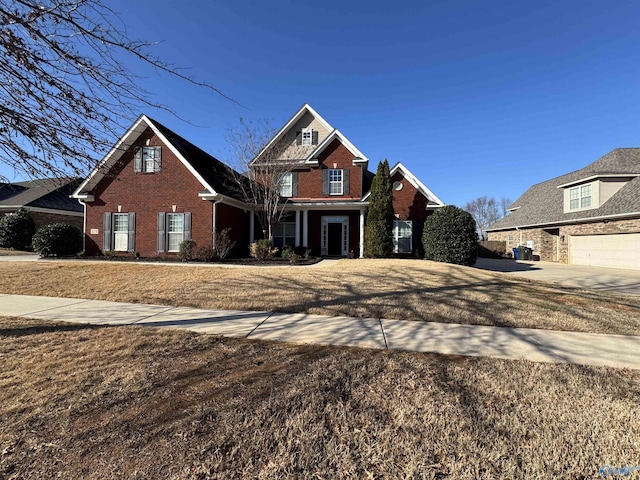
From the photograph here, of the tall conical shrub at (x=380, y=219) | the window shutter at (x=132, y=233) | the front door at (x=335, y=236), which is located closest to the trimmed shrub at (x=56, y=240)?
the window shutter at (x=132, y=233)

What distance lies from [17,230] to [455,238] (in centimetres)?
Answer: 2650

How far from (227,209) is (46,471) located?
1453 cm

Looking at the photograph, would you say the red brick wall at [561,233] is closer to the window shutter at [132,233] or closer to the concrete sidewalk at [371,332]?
the concrete sidewalk at [371,332]

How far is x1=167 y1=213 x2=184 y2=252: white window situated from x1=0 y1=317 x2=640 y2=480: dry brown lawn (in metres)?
11.8

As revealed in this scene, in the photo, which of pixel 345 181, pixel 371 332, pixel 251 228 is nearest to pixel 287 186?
pixel 251 228

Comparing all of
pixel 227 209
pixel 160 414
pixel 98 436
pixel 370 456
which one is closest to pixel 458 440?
pixel 370 456

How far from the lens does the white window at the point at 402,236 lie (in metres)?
17.1

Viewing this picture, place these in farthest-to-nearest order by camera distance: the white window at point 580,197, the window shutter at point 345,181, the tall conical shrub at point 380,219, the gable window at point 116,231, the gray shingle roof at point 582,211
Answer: the white window at point 580,197, the window shutter at point 345,181, the gray shingle roof at point 582,211, the gable window at point 116,231, the tall conical shrub at point 380,219

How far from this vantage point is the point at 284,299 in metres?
6.93

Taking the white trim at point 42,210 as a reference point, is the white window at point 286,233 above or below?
below

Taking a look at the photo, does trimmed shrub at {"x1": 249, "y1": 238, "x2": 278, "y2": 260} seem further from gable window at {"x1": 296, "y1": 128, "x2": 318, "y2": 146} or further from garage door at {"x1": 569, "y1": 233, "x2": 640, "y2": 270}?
garage door at {"x1": 569, "y1": 233, "x2": 640, "y2": 270}

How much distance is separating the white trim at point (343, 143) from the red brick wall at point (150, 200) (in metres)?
6.55

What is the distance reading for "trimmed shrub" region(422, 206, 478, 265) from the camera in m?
13.2

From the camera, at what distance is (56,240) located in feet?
48.6
